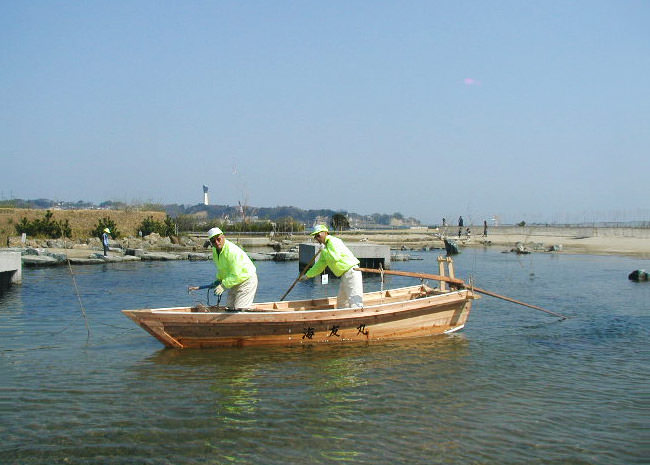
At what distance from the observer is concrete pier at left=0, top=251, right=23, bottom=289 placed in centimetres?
2034

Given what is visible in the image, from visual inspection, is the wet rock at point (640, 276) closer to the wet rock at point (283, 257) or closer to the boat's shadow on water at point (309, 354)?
the boat's shadow on water at point (309, 354)

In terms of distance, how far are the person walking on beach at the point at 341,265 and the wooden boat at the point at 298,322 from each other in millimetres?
376

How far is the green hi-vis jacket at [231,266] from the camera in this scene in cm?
1128

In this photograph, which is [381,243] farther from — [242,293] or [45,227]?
[242,293]

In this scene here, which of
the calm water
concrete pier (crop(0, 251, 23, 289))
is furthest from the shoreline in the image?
the calm water

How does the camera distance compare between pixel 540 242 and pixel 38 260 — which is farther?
pixel 540 242

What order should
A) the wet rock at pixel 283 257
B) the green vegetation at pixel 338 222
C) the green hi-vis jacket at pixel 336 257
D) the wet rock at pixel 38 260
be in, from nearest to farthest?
the green hi-vis jacket at pixel 336 257, the wet rock at pixel 38 260, the wet rock at pixel 283 257, the green vegetation at pixel 338 222

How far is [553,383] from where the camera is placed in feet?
32.7

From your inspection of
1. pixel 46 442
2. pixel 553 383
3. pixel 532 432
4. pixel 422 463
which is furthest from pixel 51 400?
pixel 553 383

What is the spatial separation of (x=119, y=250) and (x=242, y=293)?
2726 centimetres

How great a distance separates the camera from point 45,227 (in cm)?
4072

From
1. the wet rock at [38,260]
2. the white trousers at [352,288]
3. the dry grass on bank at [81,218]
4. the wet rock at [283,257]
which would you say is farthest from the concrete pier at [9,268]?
the dry grass on bank at [81,218]

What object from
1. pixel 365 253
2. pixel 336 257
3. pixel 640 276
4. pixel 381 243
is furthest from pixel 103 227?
pixel 336 257

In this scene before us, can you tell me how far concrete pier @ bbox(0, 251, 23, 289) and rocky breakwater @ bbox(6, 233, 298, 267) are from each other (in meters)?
Answer: 1.73
